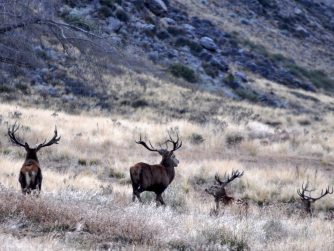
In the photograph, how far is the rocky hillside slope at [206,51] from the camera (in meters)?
33.2

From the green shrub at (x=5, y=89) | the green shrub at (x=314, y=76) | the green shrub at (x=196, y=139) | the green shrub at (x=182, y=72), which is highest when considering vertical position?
the green shrub at (x=314, y=76)

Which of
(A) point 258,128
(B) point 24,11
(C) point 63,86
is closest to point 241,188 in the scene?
(B) point 24,11

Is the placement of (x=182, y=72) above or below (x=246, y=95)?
above

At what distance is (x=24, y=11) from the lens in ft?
30.9

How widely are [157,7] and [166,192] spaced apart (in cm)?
3770

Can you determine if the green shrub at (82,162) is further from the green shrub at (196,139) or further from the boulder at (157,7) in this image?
the boulder at (157,7)

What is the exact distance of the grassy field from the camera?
7.09 metres

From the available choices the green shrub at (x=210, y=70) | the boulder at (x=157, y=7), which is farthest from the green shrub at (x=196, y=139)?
the boulder at (x=157, y=7)

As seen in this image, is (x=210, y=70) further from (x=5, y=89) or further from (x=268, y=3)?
(x=268, y=3)

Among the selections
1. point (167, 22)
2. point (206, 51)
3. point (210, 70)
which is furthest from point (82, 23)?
point (167, 22)

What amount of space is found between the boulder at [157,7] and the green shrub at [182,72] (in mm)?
7584

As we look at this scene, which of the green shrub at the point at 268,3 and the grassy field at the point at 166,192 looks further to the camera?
the green shrub at the point at 268,3

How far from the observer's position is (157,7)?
158 feet

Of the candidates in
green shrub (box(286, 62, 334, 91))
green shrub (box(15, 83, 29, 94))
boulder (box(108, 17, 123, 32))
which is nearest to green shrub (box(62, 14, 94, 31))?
green shrub (box(15, 83, 29, 94))
